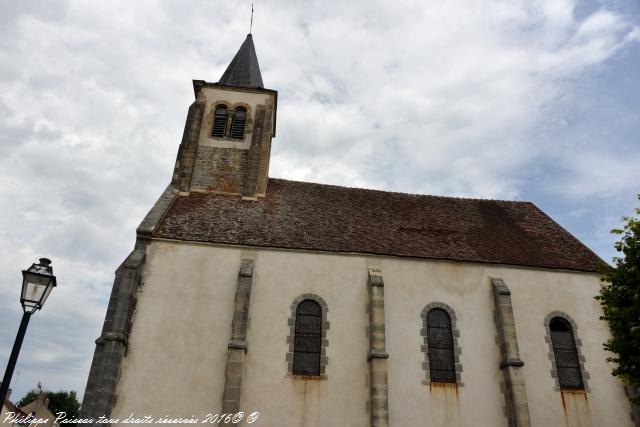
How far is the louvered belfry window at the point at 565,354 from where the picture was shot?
1396 cm

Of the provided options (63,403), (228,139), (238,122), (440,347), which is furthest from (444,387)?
(63,403)

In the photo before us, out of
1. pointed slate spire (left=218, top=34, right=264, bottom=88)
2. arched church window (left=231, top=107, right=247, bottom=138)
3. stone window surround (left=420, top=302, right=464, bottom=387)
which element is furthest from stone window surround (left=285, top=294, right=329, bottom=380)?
pointed slate spire (left=218, top=34, right=264, bottom=88)

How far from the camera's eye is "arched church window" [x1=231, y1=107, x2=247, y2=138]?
19.5 meters

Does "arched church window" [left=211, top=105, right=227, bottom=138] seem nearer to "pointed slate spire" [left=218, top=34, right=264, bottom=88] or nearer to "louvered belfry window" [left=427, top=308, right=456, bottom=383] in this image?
"pointed slate spire" [left=218, top=34, right=264, bottom=88]

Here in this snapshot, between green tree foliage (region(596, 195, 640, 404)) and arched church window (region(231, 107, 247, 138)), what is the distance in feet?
46.2

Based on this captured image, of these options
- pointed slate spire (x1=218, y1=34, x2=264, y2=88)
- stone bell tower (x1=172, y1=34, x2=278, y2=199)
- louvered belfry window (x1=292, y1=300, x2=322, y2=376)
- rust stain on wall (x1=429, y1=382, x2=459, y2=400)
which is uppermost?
pointed slate spire (x1=218, y1=34, x2=264, y2=88)

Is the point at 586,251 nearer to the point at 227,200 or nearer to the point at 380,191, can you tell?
the point at 380,191

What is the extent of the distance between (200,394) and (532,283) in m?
11.1

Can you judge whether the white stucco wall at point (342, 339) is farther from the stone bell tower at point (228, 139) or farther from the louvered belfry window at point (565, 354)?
the stone bell tower at point (228, 139)

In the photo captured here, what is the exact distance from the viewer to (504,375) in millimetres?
13398

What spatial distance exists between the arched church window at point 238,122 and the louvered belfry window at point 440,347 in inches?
427

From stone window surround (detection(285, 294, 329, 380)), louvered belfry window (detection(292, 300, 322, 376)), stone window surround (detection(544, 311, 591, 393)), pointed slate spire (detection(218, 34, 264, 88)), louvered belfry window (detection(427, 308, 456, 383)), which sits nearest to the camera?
stone window surround (detection(285, 294, 329, 380))

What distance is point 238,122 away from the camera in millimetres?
19781

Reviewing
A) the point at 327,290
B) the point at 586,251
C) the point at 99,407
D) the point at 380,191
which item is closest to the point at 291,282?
the point at 327,290
